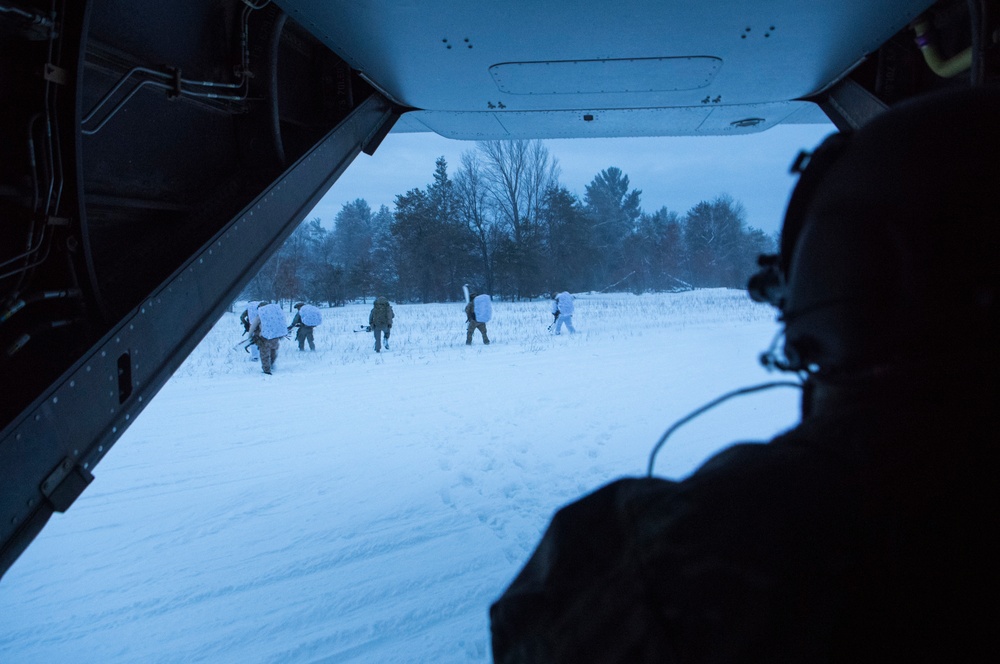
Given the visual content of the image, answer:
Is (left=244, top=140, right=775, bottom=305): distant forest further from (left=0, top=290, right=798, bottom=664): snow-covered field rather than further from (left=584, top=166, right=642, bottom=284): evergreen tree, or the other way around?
(left=0, top=290, right=798, bottom=664): snow-covered field

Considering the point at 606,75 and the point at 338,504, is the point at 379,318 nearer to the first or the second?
the point at 338,504

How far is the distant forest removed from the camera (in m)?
26.7

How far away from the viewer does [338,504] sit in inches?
176

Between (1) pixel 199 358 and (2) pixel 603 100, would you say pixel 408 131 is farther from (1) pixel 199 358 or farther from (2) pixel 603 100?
(1) pixel 199 358

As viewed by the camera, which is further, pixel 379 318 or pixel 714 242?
pixel 714 242

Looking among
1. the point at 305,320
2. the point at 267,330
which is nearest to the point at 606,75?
the point at 267,330

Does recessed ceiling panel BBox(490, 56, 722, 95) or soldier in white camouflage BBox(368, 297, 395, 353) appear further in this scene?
soldier in white camouflage BBox(368, 297, 395, 353)

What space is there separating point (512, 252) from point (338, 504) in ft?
81.3

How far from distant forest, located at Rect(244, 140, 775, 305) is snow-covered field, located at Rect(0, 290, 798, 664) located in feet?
49.1

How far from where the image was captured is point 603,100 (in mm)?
4152

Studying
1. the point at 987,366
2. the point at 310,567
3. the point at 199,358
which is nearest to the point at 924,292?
the point at 987,366

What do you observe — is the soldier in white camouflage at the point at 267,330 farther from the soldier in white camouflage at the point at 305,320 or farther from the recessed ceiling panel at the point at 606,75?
the recessed ceiling panel at the point at 606,75

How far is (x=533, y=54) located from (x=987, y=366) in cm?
308

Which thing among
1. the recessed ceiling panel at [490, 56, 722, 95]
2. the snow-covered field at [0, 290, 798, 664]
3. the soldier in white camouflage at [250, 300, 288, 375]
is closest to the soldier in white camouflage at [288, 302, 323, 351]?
the soldier in white camouflage at [250, 300, 288, 375]
